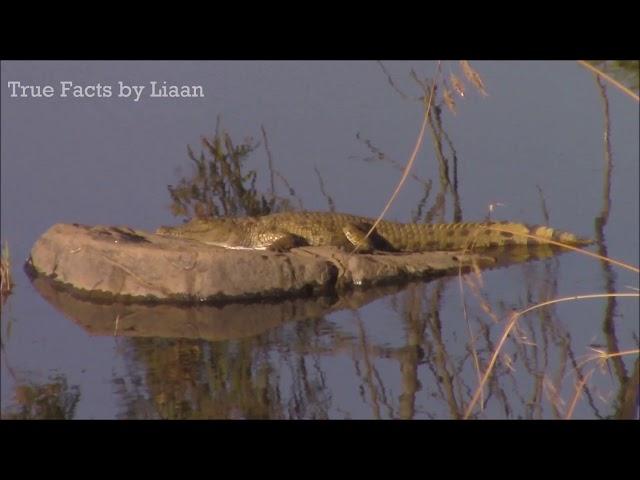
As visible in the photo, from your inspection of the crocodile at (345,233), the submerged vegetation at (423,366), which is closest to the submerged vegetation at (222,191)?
the crocodile at (345,233)

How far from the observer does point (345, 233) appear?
8.89 meters

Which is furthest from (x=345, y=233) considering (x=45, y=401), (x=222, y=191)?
(x=45, y=401)

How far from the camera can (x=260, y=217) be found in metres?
9.17

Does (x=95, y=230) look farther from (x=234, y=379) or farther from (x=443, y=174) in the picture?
(x=443, y=174)

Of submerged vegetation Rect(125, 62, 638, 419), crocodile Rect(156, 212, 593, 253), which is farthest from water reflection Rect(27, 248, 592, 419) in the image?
crocodile Rect(156, 212, 593, 253)

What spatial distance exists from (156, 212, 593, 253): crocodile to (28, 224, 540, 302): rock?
672mm

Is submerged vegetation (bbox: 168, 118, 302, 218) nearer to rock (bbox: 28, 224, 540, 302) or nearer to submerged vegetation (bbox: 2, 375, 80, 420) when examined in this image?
rock (bbox: 28, 224, 540, 302)

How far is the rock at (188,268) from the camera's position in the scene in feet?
23.9

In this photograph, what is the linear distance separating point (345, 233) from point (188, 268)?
1.93m

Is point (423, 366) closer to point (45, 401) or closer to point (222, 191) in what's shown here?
point (45, 401)

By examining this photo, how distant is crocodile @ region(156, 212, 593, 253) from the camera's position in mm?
8758

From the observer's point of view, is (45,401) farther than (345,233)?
No

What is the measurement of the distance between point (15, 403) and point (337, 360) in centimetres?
178
